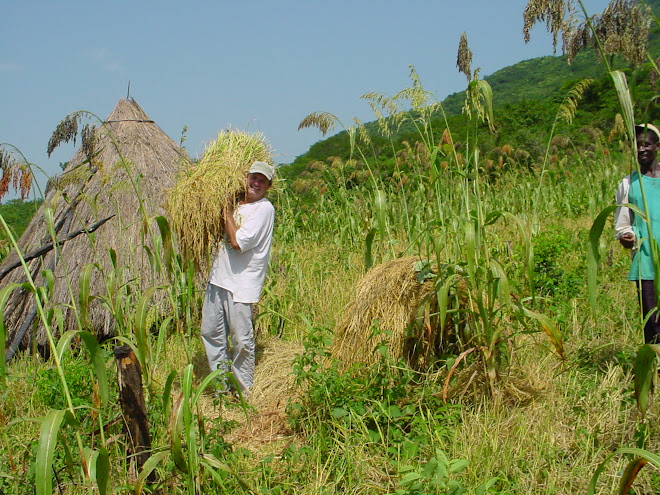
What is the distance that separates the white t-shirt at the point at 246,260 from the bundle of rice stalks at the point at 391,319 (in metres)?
0.71

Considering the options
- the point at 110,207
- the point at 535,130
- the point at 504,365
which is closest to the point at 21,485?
the point at 504,365

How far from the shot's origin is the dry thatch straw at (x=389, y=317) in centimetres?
338

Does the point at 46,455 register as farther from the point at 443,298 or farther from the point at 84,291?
the point at 443,298

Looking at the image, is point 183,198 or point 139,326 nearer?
point 139,326

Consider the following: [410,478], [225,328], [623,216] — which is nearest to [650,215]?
[623,216]

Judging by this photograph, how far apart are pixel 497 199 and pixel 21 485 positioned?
599 cm

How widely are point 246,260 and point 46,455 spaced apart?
2.24 meters

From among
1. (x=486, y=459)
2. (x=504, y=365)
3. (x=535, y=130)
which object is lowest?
(x=486, y=459)

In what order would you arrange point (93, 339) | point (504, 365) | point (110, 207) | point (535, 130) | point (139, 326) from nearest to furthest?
point (93, 339) → point (139, 326) → point (504, 365) → point (110, 207) → point (535, 130)

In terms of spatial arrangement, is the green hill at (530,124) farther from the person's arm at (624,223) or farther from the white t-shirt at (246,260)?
the person's arm at (624,223)

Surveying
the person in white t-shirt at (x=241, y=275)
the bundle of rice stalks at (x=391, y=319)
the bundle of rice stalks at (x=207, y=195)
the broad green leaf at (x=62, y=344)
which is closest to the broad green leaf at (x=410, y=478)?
the bundle of rice stalks at (x=391, y=319)

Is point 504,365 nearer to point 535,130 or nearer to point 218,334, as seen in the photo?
point 218,334

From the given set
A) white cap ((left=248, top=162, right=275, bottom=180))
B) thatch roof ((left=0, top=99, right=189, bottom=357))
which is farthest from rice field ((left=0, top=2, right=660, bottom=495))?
thatch roof ((left=0, top=99, right=189, bottom=357))

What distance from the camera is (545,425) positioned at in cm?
288
